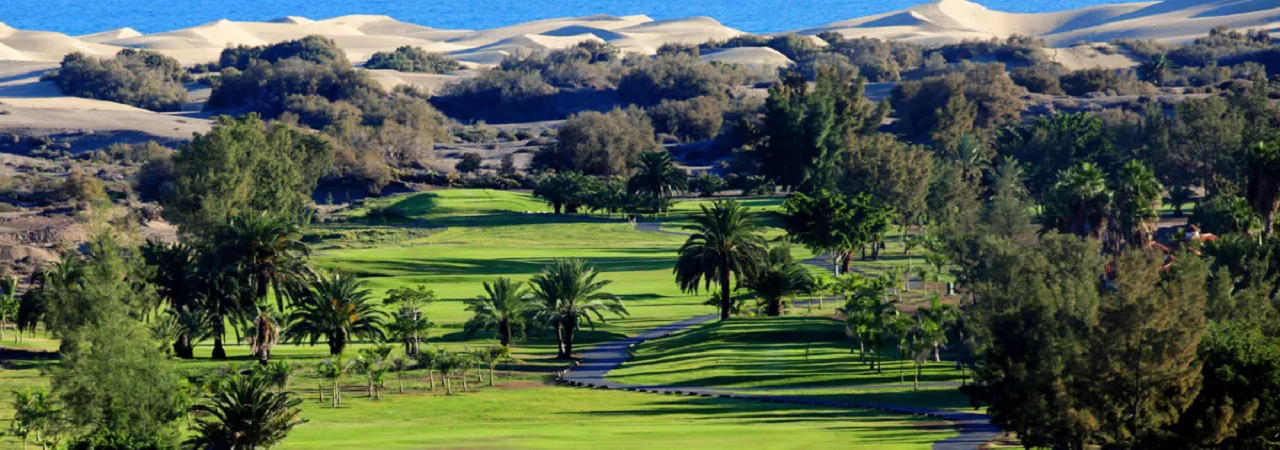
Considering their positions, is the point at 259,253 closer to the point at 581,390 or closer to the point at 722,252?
the point at 581,390

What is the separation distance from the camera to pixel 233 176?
370ft

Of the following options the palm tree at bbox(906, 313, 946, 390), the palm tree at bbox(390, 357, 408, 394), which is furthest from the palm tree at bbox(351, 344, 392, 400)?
the palm tree at bbox(906, 313, 946, 390)

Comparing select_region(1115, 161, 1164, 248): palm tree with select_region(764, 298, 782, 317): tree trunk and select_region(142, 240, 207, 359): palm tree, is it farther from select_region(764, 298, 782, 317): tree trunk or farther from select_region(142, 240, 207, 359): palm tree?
select_region(142, 240, 207, 359): palm tree

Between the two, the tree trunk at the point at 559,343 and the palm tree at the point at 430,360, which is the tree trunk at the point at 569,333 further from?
the palm tree at the point at 430,360

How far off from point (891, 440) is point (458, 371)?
28.2 meters

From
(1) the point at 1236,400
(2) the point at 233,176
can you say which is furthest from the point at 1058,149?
(1) the point at 1236,400

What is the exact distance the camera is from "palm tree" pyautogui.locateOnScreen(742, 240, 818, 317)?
83688mm

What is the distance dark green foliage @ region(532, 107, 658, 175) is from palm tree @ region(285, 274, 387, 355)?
95672mm

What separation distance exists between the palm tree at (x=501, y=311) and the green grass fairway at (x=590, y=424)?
33.4 ft

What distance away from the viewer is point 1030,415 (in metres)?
41.4

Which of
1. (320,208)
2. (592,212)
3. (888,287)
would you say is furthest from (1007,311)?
(320,208)

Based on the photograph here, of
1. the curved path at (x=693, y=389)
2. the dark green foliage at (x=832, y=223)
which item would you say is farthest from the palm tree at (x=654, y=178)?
the curved path at (x=693, y=389)

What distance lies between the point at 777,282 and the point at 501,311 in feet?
55.4

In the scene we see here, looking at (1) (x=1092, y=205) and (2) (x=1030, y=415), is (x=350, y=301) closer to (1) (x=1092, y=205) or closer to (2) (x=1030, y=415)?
(2) (x=1030, y=415)
